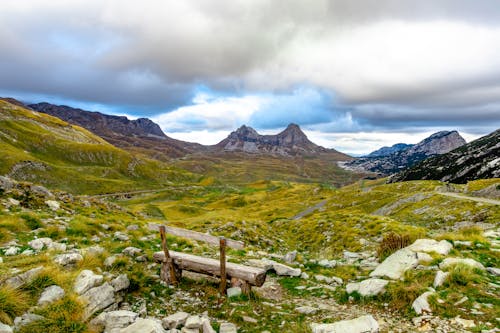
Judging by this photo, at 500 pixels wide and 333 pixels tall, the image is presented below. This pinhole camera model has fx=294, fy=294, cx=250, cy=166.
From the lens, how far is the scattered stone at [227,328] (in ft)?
32.7

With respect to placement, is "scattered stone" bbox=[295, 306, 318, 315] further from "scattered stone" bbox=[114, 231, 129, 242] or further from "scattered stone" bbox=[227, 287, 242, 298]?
"scattered stone" bbox=[114, 231, 129, 242]

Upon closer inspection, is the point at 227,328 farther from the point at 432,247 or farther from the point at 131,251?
the point at 432,247

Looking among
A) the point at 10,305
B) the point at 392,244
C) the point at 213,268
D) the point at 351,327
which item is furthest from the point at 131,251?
the point at 392,244

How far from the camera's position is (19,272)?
10.4 metres

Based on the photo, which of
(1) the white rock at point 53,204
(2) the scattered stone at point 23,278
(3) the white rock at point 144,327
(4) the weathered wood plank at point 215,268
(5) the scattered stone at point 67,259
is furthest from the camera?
(1) the white rock at point 53,204

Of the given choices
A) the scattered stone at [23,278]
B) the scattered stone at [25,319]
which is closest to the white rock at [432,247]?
the scattered stone at [25,319]

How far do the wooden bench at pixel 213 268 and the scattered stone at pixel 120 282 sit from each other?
84.9 inches

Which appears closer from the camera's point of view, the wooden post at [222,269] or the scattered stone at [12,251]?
the wooden post at [222,269]

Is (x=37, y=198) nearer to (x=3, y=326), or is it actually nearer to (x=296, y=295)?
(x=3, y=326)

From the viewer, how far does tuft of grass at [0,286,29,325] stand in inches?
325

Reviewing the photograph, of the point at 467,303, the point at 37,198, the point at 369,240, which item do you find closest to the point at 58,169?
the point at 37,198

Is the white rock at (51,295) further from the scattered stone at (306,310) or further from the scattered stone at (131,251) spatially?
the scattered stone at (306,310)

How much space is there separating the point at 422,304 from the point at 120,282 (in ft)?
38.4

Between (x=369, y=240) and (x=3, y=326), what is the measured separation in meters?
27.8
